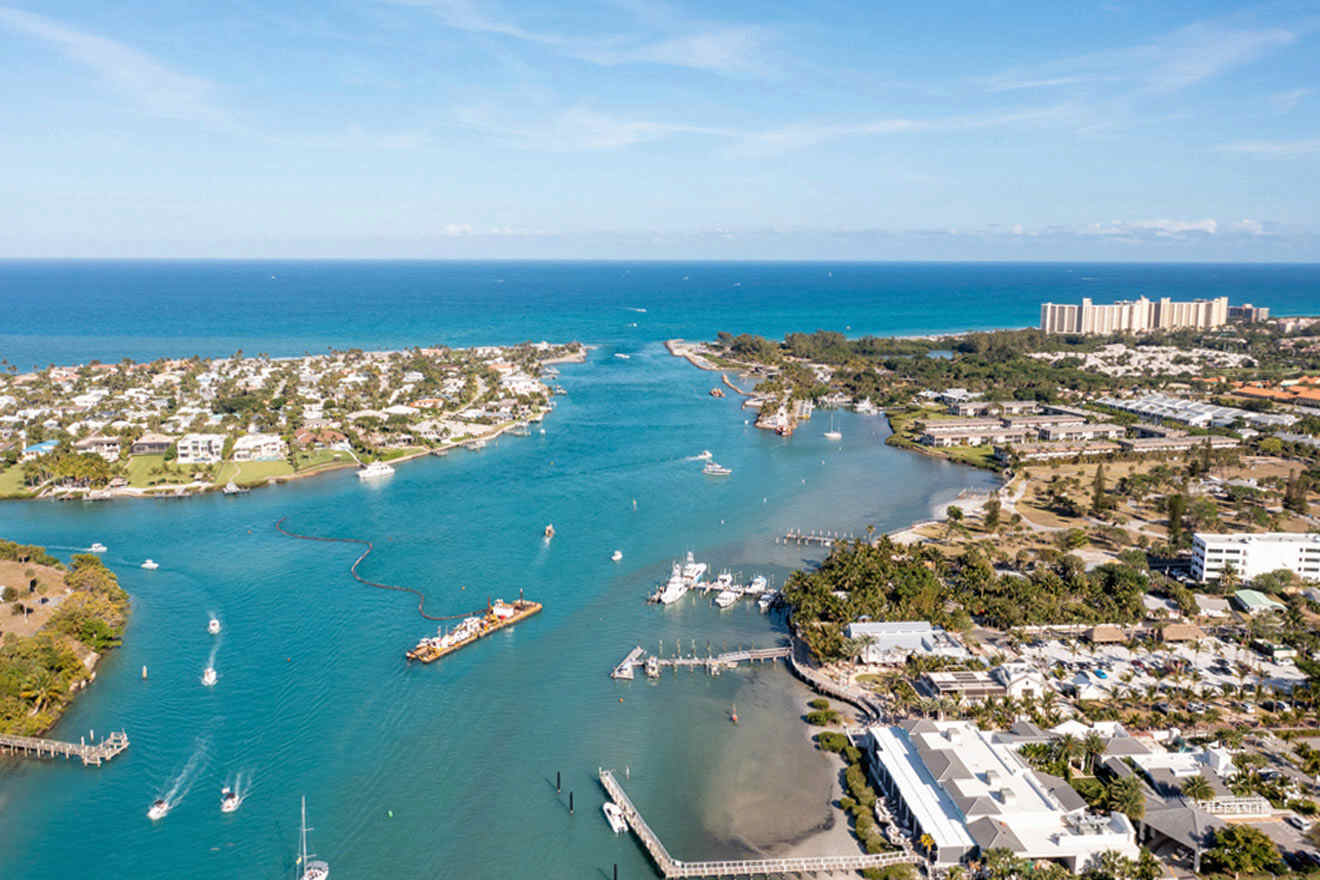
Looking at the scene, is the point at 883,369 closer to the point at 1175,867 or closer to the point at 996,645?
the point at 996,645

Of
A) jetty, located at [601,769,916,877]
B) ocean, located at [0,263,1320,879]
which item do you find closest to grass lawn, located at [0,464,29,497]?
ocean, located at [0,263,1320,879]

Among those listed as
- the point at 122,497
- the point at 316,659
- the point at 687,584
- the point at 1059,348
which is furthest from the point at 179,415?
the point at 1059,348

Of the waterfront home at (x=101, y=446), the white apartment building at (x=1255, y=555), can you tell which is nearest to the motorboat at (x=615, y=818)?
the white apartment building at (x=1255, y=555)

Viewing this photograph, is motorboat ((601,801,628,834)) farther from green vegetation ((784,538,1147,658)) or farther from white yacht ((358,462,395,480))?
white yacht ((358,462,395,480))

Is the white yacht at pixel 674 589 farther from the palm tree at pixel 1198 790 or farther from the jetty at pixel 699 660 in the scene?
the palm tree at pixel 1198 790

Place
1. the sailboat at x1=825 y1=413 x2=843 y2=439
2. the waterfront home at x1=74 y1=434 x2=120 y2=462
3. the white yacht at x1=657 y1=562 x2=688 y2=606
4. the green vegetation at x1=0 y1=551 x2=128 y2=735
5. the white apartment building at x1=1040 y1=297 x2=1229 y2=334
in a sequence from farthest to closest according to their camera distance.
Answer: the white apartment building at x1=1040 y1=297 x2=1229 y2=334 → the sailboat at x1=825 y1=413 x2=843 y2=439 → the waterfront home at x1=74 y1=434 x2=120 y2=462 → the white yacht at x1=657 y1=562 x2=688 y2=606 → the green vegetation at x1=0 y1=551 x2=128 y2=735

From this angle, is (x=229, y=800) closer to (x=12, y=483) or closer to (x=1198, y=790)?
(x=1198, y=790)
